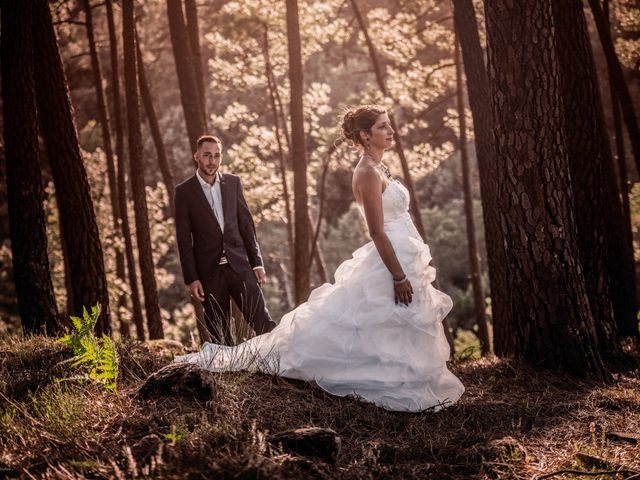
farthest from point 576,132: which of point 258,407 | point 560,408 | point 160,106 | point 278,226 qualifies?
point 160,106

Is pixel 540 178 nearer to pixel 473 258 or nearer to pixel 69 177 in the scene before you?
pixel 69 177

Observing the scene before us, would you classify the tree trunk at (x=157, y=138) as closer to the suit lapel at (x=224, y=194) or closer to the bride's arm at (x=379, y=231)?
the suit lapel at (x=224, y=194)

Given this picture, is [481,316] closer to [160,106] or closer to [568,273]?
[568,273]

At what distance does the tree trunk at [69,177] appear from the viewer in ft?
23.0

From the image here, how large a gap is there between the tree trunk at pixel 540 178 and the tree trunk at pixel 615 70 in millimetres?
4481

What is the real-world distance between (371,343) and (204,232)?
7.63 feet

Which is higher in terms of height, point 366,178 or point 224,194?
point 224,194

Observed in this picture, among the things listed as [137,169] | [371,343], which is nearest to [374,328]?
[371,343]

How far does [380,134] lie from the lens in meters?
4.62

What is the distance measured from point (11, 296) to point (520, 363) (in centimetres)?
1787

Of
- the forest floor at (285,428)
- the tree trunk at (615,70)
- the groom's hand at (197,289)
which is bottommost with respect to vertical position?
the forest floor at (285,428)

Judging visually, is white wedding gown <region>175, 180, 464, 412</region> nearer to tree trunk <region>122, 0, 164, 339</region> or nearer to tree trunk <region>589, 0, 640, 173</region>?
tree trunk <region>122, 0, 164, 339</region>

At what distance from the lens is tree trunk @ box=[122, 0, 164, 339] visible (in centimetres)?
926

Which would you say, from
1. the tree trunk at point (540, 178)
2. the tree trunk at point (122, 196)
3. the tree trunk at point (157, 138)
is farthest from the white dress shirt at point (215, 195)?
the tree trunk at point (122, 196)
